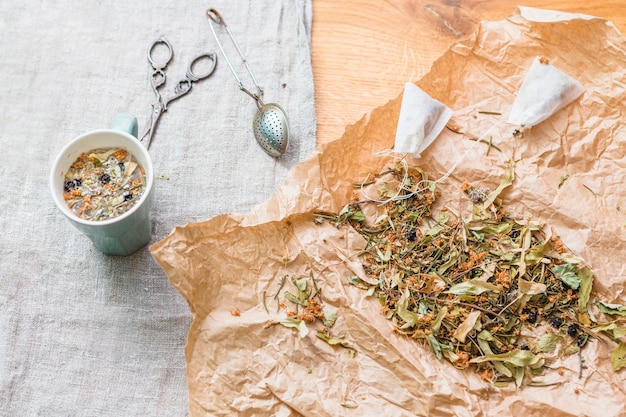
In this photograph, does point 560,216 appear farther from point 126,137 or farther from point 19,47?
point 19,47

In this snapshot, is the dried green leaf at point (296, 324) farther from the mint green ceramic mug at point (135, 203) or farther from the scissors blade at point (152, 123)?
the scissors blade at point (152, 123)

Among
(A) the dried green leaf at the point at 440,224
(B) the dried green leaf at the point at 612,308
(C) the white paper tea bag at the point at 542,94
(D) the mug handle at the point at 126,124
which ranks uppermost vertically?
(C) the white paper tea bag at the point at 542,94

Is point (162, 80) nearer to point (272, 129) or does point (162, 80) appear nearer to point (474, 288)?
point (272, 129)

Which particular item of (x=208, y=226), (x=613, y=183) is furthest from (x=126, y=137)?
(x=613, y=183)

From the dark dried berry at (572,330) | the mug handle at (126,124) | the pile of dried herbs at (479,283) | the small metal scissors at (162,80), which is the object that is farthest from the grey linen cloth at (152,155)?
the dark dried berry at (572,330)

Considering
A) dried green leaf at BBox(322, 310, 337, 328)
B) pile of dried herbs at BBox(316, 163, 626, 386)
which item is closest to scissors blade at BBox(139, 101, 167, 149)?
pile of dried herbs at BBox(316, 163, 626, 386)

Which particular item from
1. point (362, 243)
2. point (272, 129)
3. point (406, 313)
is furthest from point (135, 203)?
point (406, 313)
